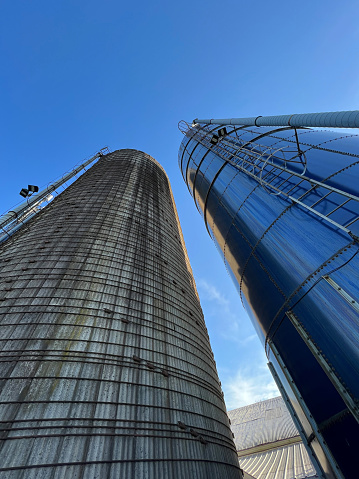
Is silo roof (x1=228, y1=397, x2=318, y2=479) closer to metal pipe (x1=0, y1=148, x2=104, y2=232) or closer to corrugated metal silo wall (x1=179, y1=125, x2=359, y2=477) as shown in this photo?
corrugated metal silo wall (x1=179, y1=125, x2=359, y2=477)

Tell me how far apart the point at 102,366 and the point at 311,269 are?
4.85 meters

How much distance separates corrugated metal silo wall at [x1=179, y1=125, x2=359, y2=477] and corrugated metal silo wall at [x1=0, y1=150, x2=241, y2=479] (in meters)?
2.37

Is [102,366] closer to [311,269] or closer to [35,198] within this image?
[311,269]

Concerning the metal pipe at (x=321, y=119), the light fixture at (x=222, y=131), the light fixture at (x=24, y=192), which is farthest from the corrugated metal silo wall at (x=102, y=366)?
the light fixture at (x=24, y=192)

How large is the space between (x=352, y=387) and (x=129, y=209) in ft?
36.2

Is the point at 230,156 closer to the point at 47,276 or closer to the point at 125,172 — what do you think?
the point at 47,276

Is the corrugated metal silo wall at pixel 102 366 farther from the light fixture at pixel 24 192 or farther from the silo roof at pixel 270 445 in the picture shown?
the silo roof at pixel 270 445

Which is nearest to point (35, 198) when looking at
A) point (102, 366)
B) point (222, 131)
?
point (222, 131)

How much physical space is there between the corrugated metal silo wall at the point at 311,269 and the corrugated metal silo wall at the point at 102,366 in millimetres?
2367

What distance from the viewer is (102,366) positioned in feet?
19.1

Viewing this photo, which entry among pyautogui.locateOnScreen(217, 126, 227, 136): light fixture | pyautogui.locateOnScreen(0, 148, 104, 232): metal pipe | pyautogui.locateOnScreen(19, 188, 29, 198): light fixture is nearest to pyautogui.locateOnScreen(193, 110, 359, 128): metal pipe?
pyautogui.locateOnScreen(217, 126, 227, 136): light fixture

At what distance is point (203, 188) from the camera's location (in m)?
12.2

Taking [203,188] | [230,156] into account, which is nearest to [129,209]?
[203,188]

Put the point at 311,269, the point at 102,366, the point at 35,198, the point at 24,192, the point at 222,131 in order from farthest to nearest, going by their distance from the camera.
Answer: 1. the point at 35,198
2. the point at 24,192
3. the point at 222,131
4. the point at 102,366
5. the point at 311,269
